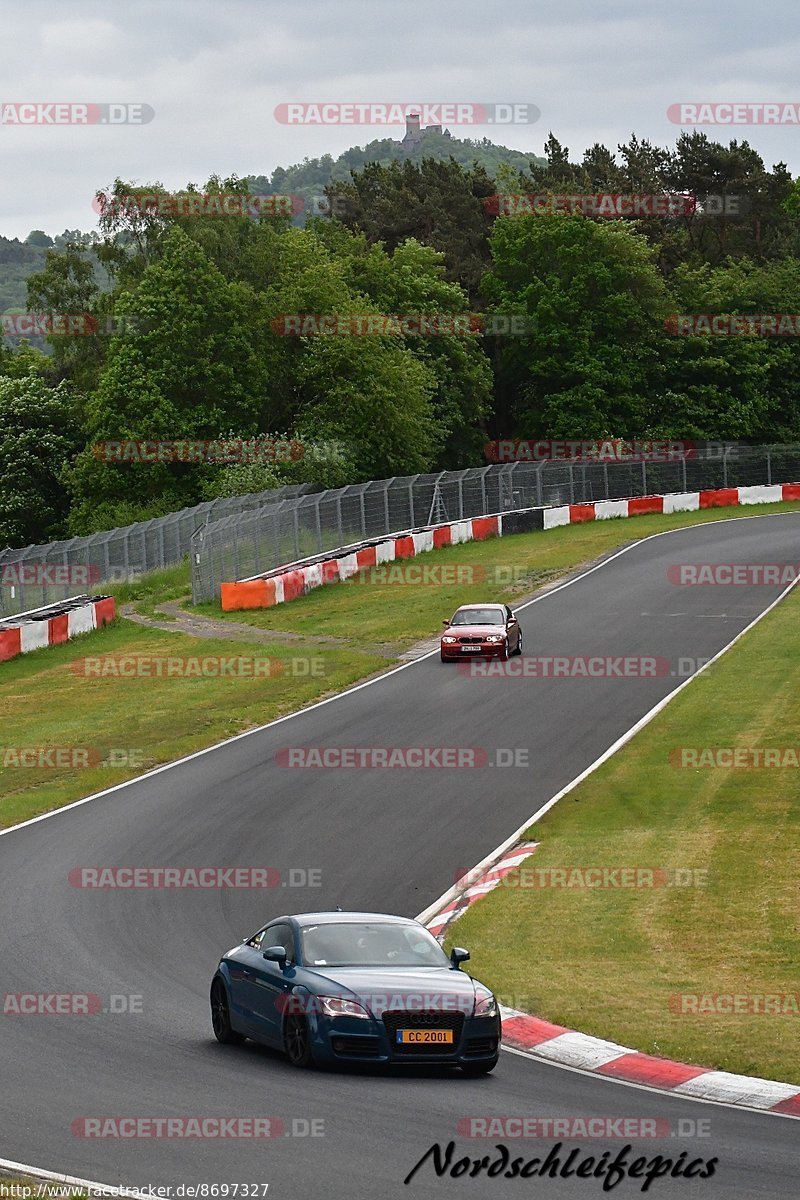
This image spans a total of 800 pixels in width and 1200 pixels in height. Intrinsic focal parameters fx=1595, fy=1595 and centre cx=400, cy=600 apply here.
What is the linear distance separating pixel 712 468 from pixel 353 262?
2218 cm

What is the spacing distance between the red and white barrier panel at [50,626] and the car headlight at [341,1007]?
99.2 ft

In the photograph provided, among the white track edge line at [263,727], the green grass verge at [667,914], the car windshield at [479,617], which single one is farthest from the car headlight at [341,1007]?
the car windshield at [479,617]

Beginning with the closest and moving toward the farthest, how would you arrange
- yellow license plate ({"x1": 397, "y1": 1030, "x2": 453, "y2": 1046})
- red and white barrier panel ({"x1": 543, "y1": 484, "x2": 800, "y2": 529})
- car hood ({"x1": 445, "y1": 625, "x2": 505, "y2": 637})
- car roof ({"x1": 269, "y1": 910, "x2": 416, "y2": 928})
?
yellow license plate ({"x1": 397, "y1": 1030, "x2": 453, "y2": 1046})
car roof ({"x1": 269, "y1": 910, "x2": 416, "y2": 928})
car hood ({"x1": 445, "y1": 625, "x2": 505, "y2": 637})
red and white barrier panel ({"x1": 543, "y1": 484, "x2": 800, "y2": 529})

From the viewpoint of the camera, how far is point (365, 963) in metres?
13.0

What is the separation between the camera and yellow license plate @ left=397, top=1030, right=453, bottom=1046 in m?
12.2

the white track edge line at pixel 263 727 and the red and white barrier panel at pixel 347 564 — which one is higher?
the red and white barrier panel at pixel 347 564

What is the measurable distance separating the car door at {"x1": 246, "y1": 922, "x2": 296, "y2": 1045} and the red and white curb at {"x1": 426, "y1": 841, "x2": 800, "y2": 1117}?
2.05m

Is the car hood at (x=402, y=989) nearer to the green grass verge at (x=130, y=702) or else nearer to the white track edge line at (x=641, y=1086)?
the white track edge line at (x=641, y=1086)

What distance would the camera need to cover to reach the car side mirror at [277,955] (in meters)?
12.9

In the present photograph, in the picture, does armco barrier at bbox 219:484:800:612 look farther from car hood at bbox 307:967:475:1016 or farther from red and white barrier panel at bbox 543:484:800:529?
car hood at bbox 307:967:475:1016

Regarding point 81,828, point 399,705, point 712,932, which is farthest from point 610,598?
point 712,932

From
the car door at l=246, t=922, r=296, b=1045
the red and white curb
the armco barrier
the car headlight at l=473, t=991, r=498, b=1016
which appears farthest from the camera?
the armco barrier

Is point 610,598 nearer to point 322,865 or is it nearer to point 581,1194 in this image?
point 322,865

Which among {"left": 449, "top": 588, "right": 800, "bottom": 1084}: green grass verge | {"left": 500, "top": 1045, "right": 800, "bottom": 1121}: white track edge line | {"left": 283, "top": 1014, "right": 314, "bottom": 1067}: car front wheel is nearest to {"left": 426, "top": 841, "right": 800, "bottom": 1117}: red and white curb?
{"left": 500, "top": 1045, "right": 800, "bottom": 1121}: white track edge line
